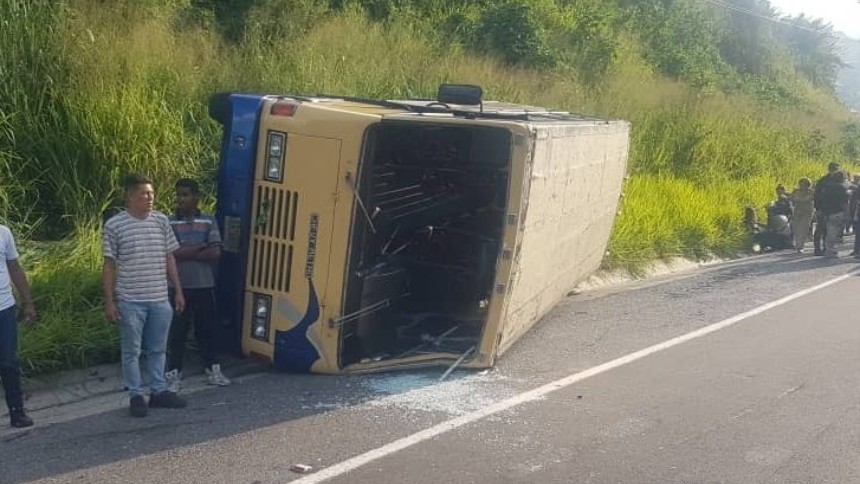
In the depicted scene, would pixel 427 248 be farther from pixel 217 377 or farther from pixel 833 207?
pixel 833 207

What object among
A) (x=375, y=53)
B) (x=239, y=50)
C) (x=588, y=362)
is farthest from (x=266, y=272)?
(x=375, y=53)

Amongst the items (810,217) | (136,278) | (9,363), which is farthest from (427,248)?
(810,217)

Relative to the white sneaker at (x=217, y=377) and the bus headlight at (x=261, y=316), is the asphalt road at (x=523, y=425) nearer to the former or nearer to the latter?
A: the white sneaker at (x=217, y=377)

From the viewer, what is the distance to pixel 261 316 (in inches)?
289

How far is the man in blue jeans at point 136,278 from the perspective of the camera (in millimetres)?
6211

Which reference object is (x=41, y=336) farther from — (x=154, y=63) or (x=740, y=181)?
(x=740, y=181)

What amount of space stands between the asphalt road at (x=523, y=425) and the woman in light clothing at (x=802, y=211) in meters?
9.13

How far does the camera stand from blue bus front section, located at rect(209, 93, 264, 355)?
7309 mm

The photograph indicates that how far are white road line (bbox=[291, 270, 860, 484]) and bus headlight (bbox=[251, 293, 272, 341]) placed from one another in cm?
168

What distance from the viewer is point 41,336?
6895 mm

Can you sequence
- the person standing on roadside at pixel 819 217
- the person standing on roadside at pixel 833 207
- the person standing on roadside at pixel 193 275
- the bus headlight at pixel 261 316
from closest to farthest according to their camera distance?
the person standing on roadside at pixel 193 275
the bus headlight at pixel 261 316
the person standing on roadside at pixel 833 207
the person standing on roadside at pixel 819 217

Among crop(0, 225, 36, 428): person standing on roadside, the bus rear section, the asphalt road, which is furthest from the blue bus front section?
crop(0, 225, 36, 428): person standing on roadside

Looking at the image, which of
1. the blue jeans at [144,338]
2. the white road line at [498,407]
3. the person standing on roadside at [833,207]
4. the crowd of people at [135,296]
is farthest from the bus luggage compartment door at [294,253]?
the person standing on roadside at [833,207]

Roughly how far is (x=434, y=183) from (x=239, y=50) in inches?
183
